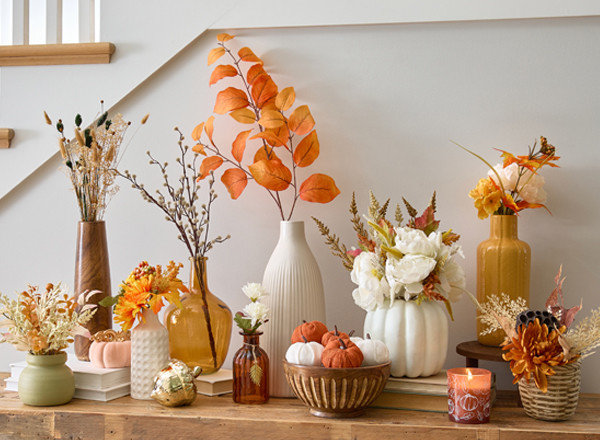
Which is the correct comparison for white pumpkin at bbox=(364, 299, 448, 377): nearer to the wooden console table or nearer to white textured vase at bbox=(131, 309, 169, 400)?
the wooden console table

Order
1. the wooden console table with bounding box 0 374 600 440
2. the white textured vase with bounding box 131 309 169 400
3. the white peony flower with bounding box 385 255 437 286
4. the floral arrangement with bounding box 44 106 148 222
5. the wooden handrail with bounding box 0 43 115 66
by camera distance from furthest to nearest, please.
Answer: the wooden handrail with bounding box 0 43 115 66 < the floral arrangement with bounding box 44 106 148 222 < the white textured vase with bounding box 131 309 169 400 < the white peony flower with bounding box 385 255 437 286 < the wooden console table with bounding box 0 374 600 440

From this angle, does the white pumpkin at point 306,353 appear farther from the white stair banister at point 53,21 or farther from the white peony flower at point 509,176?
the white stair banister at point 53,21

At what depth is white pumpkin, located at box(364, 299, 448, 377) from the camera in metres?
1.41

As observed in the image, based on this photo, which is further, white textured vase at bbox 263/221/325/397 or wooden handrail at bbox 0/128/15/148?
wooden handrail at bbox 0/128/15/148

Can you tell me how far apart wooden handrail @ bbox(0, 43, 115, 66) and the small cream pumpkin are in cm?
94

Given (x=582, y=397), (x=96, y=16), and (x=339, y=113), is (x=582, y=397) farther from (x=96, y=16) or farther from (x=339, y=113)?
(x=96, y=16)

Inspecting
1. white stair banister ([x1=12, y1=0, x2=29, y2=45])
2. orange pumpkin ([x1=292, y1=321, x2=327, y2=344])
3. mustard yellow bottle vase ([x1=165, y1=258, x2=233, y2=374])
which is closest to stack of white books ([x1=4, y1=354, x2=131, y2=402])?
mustard yellow bottle vase ([x1=165, y1=258, x2=233, y2=374])

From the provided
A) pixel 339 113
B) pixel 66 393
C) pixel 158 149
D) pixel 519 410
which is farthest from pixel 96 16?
pixel 519 410

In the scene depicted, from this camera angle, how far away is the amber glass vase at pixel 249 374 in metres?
1.44

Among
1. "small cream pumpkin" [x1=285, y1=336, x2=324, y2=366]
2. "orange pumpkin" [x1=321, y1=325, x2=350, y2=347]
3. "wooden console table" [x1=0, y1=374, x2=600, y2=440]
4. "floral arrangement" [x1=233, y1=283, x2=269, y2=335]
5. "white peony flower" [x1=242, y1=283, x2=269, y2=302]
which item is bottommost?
"wooden console table" [x1=0, y1=374, x2=600, y2=440]

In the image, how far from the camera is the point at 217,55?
1.67m

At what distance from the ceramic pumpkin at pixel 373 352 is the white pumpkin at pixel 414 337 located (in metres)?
0.07

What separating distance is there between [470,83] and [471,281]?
1.61 feet

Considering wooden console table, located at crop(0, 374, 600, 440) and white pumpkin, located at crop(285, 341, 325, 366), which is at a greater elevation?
white pumpkin, located at crop(285, 341, 325, 366)
